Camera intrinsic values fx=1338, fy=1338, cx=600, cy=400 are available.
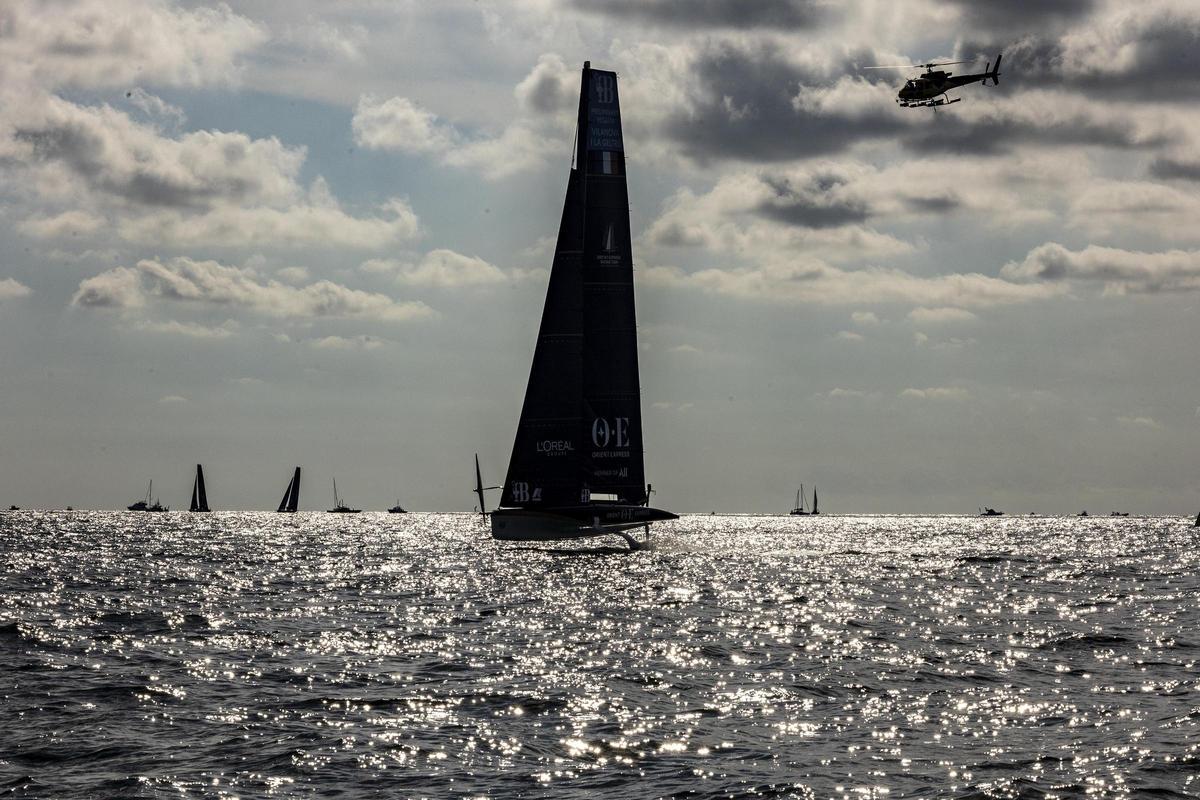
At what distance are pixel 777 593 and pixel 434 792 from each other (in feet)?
103

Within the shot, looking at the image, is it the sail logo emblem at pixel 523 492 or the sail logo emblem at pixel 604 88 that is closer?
the sail logo emblem at pixel 523 492

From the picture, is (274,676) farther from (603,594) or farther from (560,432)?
(560,432)

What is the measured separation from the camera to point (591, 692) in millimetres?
22156

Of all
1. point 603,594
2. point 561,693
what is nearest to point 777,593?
point 603,594

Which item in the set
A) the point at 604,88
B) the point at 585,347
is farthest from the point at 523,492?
the point at 604,88

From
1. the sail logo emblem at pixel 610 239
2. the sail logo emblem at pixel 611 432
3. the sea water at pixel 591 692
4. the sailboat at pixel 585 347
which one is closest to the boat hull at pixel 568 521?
the sailboat at pixel 585 347

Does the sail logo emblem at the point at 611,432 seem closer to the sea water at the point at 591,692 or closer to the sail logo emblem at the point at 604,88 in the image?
the sail logo emblem at the point at 604,88

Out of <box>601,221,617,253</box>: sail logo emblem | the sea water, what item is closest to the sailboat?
<box>601,221,617,253</box>: sail logo emblem

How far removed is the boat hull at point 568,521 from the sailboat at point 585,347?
37cm

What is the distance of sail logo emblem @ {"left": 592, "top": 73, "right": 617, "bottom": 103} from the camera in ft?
217

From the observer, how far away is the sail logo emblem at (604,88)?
6625 cm

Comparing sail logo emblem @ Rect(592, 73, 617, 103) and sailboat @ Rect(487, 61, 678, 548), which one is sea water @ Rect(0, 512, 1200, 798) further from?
sail logo emblem @ Rect(592, 73, 617, 103)

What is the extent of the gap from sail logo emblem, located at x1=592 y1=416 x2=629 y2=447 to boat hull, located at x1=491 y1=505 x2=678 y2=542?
3441 mm

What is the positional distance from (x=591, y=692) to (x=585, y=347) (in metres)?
44.6
